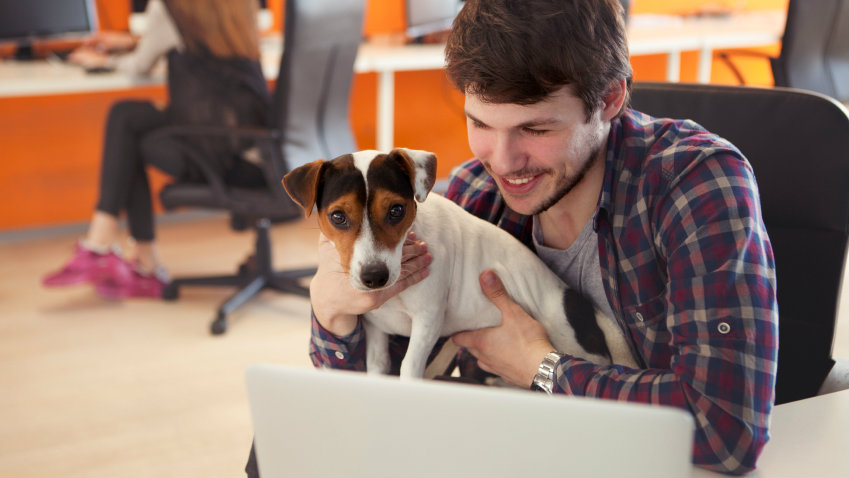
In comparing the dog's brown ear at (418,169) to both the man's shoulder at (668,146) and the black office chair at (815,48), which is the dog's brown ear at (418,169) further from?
the black office chair at (815,48)

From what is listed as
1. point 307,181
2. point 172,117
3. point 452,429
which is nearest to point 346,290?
point 307,181

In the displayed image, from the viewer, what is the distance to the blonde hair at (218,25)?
2.81 meters

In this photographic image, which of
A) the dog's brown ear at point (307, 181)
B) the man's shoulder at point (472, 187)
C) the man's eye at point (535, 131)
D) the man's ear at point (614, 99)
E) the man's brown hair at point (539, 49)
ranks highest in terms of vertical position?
the man's brown hair at point (539, 49)

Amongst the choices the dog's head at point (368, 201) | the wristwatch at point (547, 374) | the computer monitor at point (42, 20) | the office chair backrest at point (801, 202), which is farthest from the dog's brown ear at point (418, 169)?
the computer monitor at point (42, 20)

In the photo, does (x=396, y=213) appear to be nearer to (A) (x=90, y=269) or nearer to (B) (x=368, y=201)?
(B) (x=368, y=201)

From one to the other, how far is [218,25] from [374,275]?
1866mm

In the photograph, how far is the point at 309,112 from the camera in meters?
2.94

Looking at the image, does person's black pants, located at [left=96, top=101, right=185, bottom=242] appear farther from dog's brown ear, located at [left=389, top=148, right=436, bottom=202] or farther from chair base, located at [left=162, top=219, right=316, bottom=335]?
dog's brown ear, located at [left=389, top=148, right=436, bottom=202]

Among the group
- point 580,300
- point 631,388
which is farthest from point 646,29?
point 631,388

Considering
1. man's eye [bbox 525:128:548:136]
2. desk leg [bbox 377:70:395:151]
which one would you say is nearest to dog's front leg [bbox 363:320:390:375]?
man's eye [bbox 525:128:548:136]

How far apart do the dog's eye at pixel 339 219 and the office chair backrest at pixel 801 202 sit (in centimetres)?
67

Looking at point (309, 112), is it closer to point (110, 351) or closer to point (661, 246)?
point (110, 351)

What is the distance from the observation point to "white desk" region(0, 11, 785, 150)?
10.5 ft

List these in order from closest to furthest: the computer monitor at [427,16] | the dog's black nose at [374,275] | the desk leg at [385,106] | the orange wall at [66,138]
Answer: the dog's black nose at [374,275]
the desk leg at [385,106]
the orange wall at [66,138]
the computer monitor at [427,16]
